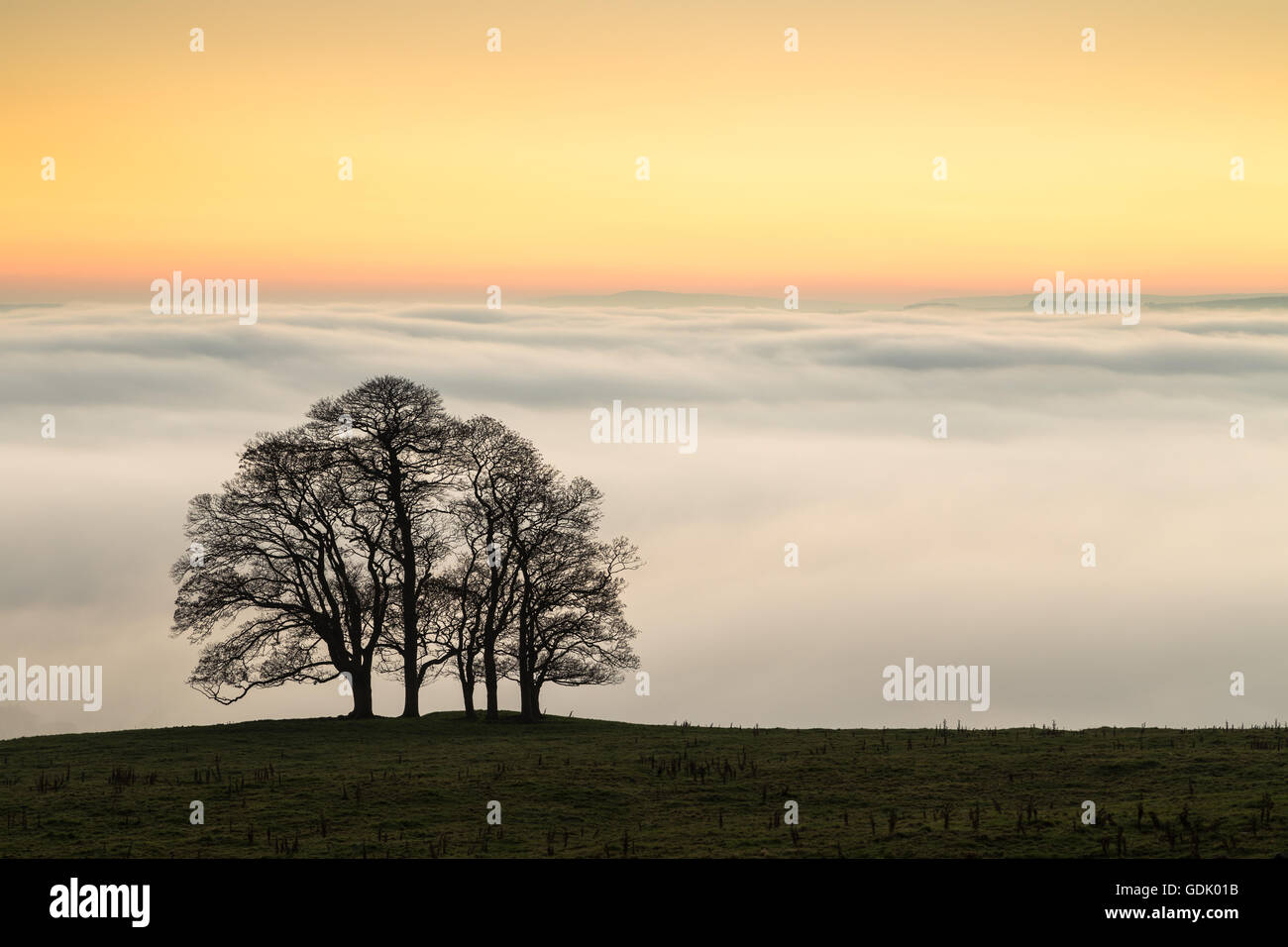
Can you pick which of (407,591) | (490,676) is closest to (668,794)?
(490,676)

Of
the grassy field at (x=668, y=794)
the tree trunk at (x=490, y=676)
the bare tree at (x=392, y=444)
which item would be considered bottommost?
the grassy field at (x=668, y=794)

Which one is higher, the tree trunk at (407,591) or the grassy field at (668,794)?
the tree trunk at (407,591)

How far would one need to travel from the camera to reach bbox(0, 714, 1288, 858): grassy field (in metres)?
29.4

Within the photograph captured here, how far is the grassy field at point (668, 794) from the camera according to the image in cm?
2939

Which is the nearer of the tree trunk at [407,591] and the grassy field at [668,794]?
the grassy field at [668,794]

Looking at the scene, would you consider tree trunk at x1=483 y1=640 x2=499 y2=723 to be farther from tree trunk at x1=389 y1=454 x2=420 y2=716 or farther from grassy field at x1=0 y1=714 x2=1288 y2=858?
grassy field at x1=0 y1=714 x2=1288 y2=858

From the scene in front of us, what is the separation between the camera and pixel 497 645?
5688cm

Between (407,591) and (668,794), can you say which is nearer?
(668,794)

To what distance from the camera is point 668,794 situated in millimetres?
36656

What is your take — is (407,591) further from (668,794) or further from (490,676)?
(668,794)

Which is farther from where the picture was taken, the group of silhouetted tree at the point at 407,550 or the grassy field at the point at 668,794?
the group of silhouetted tree at the point at 407,550

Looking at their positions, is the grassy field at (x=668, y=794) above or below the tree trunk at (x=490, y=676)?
below

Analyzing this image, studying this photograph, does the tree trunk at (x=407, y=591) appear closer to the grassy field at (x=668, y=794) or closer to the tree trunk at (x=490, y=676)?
the tree trunk at (x=490, y=676)
